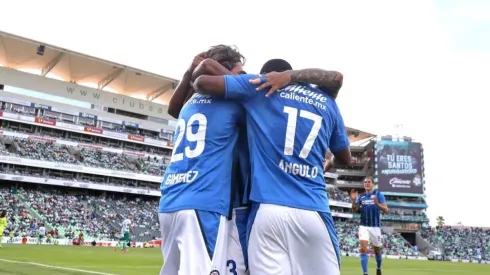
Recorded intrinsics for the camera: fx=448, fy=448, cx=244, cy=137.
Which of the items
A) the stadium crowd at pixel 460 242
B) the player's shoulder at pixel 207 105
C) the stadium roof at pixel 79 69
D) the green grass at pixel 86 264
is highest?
the stadium roof at pixel 79 69

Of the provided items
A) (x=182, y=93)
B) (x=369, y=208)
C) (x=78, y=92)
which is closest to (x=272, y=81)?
(x=182, y=93)

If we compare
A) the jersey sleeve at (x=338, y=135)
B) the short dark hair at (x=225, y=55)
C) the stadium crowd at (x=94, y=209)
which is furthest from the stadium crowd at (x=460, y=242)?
the short dark hair at (x=225, y=55)

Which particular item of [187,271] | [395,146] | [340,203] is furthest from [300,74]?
[395,146]

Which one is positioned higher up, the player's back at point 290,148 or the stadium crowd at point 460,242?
the player's back at point 290,148

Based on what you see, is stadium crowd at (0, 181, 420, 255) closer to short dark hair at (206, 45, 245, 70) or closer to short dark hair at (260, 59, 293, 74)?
short dark hair at (206, 45, 245, 70)

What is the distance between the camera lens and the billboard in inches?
2913

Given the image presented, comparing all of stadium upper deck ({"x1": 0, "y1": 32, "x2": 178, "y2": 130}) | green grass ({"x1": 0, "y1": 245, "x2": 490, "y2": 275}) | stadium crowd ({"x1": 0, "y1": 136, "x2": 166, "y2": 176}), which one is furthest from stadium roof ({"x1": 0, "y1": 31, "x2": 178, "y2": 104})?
green grass ({"x1": 0, "y1": 245, "x2": 490, "y2": 275})

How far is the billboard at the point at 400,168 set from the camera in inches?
2913

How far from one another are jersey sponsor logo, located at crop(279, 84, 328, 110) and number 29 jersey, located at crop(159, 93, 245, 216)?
35 centimetres

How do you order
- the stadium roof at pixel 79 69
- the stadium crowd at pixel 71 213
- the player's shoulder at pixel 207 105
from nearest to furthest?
the player's shoulder at pixel 207 105, the stadium crowd at pixel 71 213, the stadium roof at pixel 79 69

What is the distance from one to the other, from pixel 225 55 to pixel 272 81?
0.49 m

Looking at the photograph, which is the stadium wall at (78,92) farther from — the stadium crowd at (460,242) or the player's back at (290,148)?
the player's back at (290,148)

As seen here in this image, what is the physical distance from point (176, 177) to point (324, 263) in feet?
3.83

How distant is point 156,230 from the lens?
4338cm
